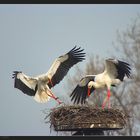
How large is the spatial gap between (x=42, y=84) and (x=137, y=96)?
248 inches

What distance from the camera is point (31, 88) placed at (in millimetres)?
13336

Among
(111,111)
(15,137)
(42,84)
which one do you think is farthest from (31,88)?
(15,137)

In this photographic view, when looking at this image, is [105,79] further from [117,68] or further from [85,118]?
[85,118]

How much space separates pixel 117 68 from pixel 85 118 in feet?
7.02

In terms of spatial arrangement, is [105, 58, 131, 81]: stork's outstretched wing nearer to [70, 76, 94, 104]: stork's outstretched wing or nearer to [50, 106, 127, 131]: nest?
[70, 76, 94, 104]: stork's outstretched wing

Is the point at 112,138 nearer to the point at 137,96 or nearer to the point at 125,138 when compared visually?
the point at 125,138

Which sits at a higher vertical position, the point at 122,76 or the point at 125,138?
the point at 122,76

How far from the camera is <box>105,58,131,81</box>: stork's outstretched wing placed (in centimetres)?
1139

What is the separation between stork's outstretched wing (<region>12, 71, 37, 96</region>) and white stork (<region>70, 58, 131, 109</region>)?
4.12ft

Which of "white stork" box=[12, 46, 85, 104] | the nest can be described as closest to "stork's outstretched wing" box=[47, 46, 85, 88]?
"white stork" box=[12, 46, 85, 104]

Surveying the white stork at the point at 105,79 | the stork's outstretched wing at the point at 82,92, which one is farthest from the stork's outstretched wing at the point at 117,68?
the stork's outstretched wing at the point at 82,92

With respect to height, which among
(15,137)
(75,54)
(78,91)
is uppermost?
(75,54)

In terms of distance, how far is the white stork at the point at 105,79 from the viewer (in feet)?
37.9

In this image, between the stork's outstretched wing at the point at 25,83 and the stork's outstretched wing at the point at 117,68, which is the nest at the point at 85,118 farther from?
the stork's outstretched wing at the point at 25,83
